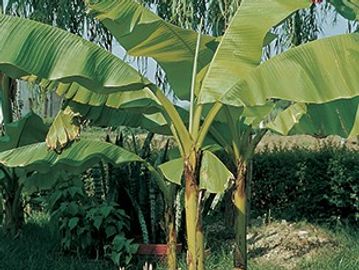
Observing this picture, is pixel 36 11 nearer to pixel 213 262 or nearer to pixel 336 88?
pixel 213 262

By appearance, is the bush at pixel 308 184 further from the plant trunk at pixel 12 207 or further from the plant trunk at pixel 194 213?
the plant trunk at pixel 194 213

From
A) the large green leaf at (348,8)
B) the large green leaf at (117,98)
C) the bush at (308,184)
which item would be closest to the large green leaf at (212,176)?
the large green leaf at (117,98)

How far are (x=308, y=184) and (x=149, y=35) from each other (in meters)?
5.49

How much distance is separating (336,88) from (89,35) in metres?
5.33

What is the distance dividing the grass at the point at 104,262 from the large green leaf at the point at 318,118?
2.02 meters

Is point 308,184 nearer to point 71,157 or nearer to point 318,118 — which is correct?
point 318,118

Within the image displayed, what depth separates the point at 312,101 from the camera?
4352mm

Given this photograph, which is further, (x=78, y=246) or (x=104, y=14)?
(x=78, y=246)

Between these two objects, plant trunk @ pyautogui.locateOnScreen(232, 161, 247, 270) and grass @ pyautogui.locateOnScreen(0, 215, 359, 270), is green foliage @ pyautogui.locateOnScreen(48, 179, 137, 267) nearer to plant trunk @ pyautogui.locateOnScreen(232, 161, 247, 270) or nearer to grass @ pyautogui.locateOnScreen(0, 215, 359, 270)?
grass @ pyautogui.locateOnScreen(0, 215, 359, 270)

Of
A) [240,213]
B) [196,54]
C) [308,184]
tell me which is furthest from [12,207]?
[196,54]

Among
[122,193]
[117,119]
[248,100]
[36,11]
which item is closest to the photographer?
[248,100]

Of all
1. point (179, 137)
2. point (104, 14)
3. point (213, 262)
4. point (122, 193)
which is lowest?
point (213, 262)

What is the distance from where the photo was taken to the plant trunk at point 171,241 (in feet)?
20.1

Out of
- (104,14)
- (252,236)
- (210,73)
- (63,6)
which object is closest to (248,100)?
(210,73)
